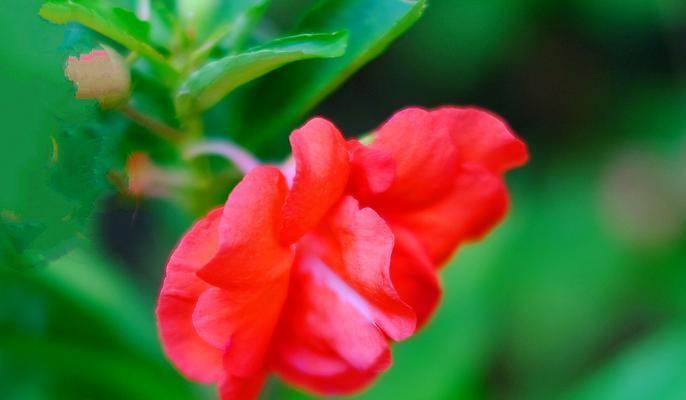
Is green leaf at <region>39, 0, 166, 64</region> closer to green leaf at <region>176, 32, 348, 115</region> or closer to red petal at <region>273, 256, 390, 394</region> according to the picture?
green leaf at <region>176, 32, 348, 115</region>

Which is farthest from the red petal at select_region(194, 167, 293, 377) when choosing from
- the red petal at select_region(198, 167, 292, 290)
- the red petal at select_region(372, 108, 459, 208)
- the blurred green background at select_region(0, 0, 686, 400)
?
the blurred green background at select_region(0, 0, 686, 400)

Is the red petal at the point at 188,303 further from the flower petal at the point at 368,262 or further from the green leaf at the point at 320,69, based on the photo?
the green leaf at the point at 320,69

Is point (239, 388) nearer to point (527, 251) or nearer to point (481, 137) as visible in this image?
point (481, 137)

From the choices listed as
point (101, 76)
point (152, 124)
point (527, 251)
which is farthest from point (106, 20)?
point (527, 251)

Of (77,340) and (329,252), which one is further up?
(77,340)

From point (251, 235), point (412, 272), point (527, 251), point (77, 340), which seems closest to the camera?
point (251, 235)

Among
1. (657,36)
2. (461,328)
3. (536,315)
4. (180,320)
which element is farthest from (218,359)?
(657,36)

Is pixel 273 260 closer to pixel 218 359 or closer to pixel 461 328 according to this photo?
pixel 218 359
